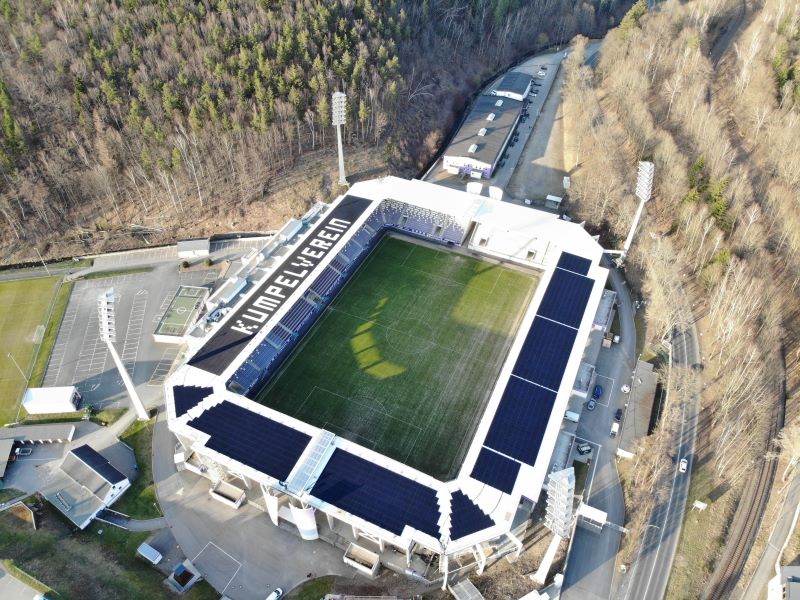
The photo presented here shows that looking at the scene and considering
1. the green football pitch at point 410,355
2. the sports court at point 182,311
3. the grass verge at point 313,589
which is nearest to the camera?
the grass verge at point 313,589

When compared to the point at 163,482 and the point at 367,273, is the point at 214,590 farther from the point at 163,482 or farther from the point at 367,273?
the point at 367,273

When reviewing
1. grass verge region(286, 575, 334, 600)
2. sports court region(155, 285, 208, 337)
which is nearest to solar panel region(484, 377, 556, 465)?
grass verge region(286, 575, 334, 600)

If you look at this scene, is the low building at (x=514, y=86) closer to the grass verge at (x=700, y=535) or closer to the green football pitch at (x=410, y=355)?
the green football pitch at (x=410, y=355)

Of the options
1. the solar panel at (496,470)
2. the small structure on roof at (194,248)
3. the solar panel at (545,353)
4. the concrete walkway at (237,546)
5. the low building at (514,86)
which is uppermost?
the low building at (514,86)

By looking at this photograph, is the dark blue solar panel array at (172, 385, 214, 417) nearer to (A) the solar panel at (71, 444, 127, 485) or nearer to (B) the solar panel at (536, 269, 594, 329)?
(A) the solar panel at (71, 444, 127, 485)

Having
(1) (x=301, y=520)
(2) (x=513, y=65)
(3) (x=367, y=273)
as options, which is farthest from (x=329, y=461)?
(2) (x=513, y=65)

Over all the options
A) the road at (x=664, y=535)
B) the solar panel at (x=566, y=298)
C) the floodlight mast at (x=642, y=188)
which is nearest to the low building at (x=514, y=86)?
the floodlight mast at (x=642, y=188)
